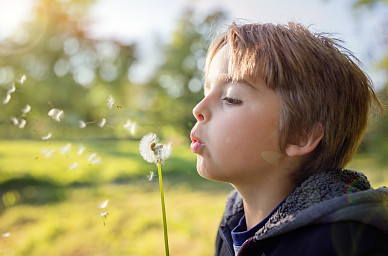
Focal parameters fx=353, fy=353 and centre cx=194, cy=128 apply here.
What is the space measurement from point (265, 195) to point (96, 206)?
1174mm

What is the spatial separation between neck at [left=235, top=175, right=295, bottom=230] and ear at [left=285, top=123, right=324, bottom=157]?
0.10m

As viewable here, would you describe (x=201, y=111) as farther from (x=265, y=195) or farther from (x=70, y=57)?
(x=70, y=57)

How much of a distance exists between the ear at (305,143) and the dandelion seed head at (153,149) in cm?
35

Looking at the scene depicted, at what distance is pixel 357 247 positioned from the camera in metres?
0.77

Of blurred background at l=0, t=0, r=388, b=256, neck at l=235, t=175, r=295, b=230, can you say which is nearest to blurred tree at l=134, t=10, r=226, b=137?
blurred background at l=0, t=0, r=388, b=256

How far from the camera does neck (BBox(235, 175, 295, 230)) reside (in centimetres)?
103

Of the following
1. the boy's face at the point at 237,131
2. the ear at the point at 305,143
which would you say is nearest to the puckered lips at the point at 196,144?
the boy's face at the point at 237,131

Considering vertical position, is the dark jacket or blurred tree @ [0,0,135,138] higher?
blurred tree @ [0,0,135,138]

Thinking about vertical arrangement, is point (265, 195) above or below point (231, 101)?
below

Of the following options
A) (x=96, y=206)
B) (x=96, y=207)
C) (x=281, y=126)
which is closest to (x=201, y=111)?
(x=281, y=126)

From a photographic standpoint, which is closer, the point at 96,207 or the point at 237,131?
the point at 237,131

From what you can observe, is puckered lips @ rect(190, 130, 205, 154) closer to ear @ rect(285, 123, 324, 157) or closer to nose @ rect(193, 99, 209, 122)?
nose @ rect(193, 99, 209, 122)

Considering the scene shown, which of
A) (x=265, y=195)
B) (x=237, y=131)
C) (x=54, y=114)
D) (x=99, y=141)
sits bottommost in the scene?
(x=265, y=195)

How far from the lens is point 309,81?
37.9 inches
